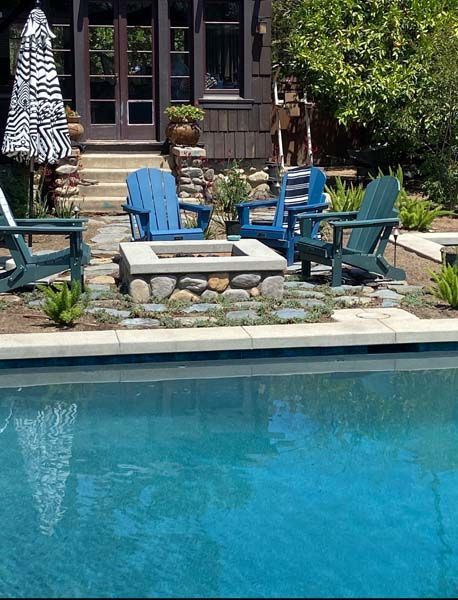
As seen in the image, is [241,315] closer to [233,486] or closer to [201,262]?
[201,262]

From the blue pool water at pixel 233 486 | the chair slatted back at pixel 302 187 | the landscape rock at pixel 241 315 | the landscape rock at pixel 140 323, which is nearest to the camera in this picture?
the blue pool water at pixel 233 486

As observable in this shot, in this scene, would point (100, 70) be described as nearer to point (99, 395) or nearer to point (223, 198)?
point (223, 198)

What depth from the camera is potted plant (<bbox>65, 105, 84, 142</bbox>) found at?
1288 centimetres

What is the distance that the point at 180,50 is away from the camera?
535 inches

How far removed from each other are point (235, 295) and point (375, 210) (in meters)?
1.52

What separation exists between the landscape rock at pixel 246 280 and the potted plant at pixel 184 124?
578 cm

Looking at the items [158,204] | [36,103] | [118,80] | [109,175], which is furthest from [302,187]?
[118,80]

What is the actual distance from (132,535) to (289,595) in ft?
2.72

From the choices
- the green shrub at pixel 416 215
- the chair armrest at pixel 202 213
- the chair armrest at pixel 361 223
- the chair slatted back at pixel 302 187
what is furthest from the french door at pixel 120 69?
the chair armrest at pixel 361 223

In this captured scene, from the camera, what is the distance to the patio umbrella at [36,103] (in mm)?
9625

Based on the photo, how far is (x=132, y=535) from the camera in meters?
4.30

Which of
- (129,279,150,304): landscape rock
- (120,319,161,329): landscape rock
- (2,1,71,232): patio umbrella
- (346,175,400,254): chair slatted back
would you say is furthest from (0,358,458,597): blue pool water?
(2,1,71,232): patio umbrella

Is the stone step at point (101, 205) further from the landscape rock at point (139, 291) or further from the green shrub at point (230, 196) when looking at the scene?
the landscape rock at point (139, 291)

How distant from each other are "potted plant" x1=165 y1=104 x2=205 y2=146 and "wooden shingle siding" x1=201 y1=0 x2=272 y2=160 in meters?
0.49
